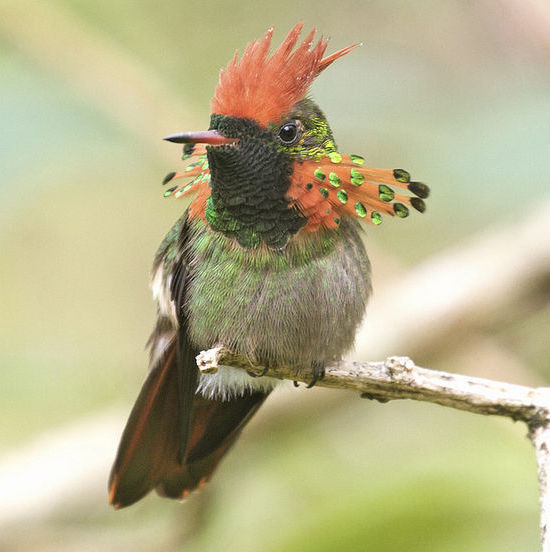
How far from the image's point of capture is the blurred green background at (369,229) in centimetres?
347

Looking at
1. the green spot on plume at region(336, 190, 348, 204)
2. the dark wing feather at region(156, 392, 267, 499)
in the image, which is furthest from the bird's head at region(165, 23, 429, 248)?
the dark wing feather at region(156, 392, 267, 499)

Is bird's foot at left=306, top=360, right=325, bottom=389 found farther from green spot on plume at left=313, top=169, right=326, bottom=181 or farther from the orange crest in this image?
the orange crest

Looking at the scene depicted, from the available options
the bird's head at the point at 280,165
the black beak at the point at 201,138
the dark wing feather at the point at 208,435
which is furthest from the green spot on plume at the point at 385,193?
the dark wing feather at the point at 208,435

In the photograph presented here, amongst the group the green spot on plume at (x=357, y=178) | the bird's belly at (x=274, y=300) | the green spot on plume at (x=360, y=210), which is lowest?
the bird's belly at (x=274, y=300)

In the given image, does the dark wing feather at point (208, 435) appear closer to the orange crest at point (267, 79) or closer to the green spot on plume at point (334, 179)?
the green spot on plume at point (334, 179)

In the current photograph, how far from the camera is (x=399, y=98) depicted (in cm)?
420

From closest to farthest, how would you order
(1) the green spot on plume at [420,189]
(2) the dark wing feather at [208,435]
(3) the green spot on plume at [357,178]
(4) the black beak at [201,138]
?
1. (4) the black beak at [201,138]
2. (1) the green spot on plume at [420,189]
3. (3) the green spot on plume at [357,178]
4. (2) the dark wing feather at [208,435]

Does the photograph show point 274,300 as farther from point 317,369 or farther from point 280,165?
point 280,165

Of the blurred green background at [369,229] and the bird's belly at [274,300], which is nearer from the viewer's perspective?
the bird's belly at [274,300]

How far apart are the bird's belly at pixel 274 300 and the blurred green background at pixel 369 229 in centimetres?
63

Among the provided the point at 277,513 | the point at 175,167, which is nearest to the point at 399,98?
the point at 175,167

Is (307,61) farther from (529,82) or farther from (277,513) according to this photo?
(277,513)

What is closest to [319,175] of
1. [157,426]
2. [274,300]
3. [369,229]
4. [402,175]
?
[402,175]

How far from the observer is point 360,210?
10.0ft
